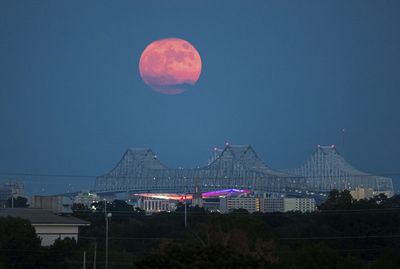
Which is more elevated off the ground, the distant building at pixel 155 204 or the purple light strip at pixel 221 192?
the purple light strip at pixel 221 192

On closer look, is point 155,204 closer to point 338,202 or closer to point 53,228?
point 338,202

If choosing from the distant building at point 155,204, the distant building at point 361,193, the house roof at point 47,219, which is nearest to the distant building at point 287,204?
the distant building at point 361,193

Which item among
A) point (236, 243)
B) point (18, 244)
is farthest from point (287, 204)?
point (236, 243)

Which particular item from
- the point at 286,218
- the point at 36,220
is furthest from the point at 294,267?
the point at 286,218

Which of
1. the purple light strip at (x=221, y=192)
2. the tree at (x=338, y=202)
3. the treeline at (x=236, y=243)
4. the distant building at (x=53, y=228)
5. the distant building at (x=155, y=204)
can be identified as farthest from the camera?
the purple light strip at (x=221, y=192)

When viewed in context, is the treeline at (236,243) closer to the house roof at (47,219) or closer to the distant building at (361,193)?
the house roof at (47,219)

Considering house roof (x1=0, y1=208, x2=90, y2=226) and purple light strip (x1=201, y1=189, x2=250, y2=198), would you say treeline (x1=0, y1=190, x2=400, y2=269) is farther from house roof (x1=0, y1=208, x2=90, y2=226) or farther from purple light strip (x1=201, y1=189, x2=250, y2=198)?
purple light strip (x1=201, y1=189, x2=250, y2=198)

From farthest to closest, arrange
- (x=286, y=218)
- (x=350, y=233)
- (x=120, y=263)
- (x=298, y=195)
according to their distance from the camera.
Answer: (x=298, y=195)
(x=286, y=218)
(x=350, y=233)
(x=120, y=263)

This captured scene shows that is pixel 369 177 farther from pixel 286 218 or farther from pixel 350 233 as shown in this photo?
pixel 350 233

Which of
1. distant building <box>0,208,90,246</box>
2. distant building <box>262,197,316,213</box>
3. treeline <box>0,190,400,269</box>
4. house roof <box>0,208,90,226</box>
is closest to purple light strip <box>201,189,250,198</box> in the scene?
distant building <box>262,197,316,213</box>
